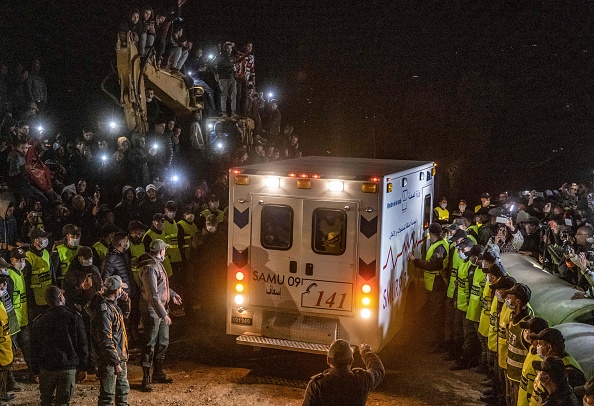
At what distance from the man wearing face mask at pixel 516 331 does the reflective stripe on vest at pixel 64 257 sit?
5.85 meters

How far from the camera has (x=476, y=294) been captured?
899cm

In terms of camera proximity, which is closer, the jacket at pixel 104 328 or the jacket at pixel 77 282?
the jacket at pixel 104 328

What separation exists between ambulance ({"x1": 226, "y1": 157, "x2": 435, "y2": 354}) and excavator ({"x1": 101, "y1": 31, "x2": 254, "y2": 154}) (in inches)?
262

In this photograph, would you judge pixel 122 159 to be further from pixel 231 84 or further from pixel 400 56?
pixel 400 56

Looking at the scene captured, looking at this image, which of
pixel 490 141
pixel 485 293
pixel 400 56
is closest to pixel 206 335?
pixel 485 293

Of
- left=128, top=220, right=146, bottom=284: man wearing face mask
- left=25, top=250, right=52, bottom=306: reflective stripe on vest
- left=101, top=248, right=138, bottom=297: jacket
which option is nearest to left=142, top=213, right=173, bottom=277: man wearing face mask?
left=128, top=220, right=146, bottom=284: man wearing face mask

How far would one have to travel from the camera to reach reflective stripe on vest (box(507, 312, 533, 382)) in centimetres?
665

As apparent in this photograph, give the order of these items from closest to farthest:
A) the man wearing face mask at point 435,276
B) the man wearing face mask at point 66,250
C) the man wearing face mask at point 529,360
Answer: the man wearing face mask at point 529,360, the man wearing face mask at point 66,250, the man wearing face mask at point 435,276

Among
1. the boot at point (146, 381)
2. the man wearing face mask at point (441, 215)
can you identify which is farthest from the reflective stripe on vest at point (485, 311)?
the man wearing face mask at point (441, 215)

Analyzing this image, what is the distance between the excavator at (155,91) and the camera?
1439 cm

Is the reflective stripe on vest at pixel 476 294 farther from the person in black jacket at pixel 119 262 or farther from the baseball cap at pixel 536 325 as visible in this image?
the person in black jacket at pixel 119 262

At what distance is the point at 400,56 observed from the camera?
26.0 metres

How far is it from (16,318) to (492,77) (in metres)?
19.5

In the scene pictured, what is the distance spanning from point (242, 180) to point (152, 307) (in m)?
1.99
